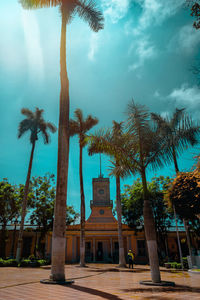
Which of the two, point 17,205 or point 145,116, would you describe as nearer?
point 145,116

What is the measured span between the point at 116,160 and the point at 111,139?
2.94ft

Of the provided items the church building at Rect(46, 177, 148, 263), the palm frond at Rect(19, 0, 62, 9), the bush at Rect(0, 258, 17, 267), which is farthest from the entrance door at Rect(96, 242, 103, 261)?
the palm frond at Rect(19, 0, 62, 9)

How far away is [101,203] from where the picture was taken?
103 feet

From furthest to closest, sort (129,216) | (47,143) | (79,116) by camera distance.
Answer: (129,216)
(47,143)
(79,116)

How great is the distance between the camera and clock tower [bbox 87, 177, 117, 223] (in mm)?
30516

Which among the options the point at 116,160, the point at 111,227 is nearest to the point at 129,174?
the point at 116,160

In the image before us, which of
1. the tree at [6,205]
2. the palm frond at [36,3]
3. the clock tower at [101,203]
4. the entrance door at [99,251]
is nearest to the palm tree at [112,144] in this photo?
the palm frond at [36,3]

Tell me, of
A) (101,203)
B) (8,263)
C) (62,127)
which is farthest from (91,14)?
(101,203)

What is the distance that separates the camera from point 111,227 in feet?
90.6

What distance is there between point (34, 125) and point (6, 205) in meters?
9.10

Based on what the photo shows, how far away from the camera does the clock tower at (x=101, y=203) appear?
100ft

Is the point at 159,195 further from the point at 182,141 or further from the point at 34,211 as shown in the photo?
the point at 182,141

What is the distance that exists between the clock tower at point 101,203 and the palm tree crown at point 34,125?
503 inches

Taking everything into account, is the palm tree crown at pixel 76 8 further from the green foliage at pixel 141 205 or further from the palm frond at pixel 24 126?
the green foliage at pixel 141 205
